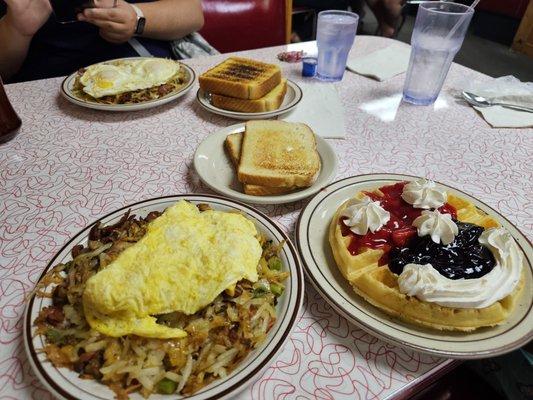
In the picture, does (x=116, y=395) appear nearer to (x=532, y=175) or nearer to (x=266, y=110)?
(x=266, y=110)

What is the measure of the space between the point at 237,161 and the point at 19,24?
158cm

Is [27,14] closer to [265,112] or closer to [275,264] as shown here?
[265,112]

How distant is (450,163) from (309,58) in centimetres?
113

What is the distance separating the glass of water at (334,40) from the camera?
2.04 meters

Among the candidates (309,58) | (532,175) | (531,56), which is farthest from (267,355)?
(531,56)

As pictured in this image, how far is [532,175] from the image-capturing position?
56.9 inches

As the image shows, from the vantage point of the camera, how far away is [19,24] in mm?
1966

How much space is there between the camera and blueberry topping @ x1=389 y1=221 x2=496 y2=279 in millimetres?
885

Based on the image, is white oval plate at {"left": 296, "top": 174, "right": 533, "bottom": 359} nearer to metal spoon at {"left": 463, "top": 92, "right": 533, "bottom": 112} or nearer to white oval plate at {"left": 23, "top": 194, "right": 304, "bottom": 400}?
white oval plate at {"left": 23, "top": 194, "right": 304, "bottom": 400}

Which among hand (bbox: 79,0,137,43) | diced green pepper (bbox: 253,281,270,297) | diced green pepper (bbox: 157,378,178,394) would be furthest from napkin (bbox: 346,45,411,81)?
diced green pepper (bbox: 157,378,178,394)

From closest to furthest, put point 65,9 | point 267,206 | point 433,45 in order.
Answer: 1. point 267,206
2. point 433,45
3. point 65,9

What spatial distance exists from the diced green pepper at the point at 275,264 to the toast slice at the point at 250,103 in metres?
1.00

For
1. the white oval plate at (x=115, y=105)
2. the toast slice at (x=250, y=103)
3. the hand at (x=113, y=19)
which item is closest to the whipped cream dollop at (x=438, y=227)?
the toast slice at (x=250, y=103)

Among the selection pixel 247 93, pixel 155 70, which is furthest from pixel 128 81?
pixel 247 93
